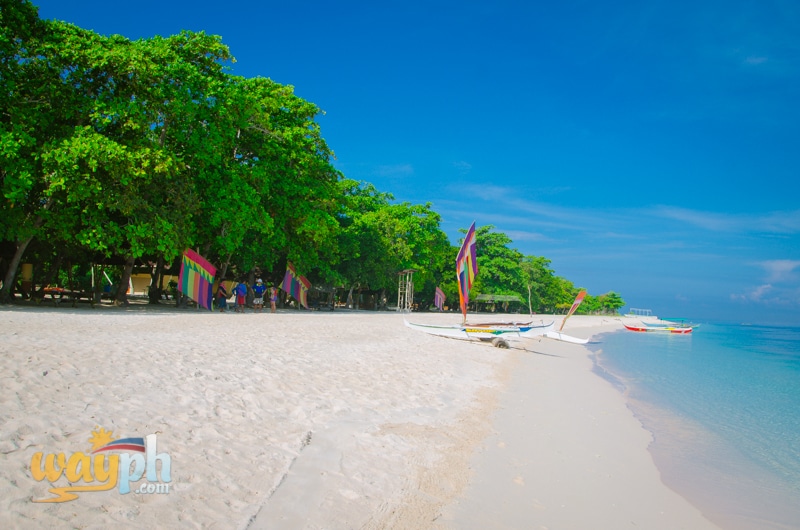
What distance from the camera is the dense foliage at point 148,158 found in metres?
15.1

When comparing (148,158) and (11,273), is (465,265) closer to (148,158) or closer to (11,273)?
(148,158)

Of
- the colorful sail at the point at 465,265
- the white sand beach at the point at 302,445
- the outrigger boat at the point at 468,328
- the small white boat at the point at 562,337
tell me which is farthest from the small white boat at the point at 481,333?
the white sand beach at the point at 302,445

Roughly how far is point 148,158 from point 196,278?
20.6 feet

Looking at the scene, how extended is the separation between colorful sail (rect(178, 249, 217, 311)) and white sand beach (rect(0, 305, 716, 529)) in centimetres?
1130

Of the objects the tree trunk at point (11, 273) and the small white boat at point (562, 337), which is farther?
the small white boat at point (562, 337)

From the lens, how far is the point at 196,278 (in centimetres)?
2056

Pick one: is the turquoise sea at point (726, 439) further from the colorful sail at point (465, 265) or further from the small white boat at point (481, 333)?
the colorful sail at point (465, 265)

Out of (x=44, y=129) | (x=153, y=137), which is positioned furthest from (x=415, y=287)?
(x=44, y=129)

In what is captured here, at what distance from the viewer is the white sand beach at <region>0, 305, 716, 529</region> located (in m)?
3.43

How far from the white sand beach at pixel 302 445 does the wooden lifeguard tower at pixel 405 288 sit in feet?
105

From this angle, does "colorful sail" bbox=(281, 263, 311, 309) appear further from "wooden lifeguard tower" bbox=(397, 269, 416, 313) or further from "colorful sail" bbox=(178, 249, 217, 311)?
"wooden lifeguard tower" bbox=(397, 269, 416, 313)

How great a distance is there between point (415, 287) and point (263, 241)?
23522mm

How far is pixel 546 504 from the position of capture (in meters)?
4.18

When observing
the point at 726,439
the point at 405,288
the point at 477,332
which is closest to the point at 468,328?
the point at 477,332
